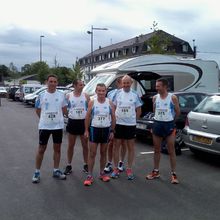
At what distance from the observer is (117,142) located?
7.18 m

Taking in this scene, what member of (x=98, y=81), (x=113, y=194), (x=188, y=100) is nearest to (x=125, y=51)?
(x=98, y=81)

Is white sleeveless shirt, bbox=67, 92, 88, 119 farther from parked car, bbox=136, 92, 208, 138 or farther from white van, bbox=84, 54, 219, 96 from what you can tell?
white van, bbox=84, 54, 219, 96

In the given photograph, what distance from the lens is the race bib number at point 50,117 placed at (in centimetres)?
679

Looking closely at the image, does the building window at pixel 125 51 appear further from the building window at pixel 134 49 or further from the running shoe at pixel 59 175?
the running shoe at pixel 59 175

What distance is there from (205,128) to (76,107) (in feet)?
9.14

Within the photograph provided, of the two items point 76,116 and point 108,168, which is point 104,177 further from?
point 76,116

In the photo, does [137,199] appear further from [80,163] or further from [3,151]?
[3,151]

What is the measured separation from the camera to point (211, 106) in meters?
8.39

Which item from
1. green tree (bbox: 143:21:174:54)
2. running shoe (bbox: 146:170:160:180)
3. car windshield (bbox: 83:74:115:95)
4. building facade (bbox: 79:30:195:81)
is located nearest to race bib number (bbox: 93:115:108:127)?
running shoe (bbox: 146:170:160:180)

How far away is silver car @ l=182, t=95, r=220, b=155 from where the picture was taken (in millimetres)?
7895

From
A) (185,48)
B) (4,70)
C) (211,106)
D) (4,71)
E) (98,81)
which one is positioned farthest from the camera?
(4,70)

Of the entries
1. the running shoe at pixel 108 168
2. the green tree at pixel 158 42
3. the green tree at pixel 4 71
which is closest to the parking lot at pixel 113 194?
the running shoe at pixel 108 168

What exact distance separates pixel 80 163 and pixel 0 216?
3.38 meters

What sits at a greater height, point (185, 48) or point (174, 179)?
point (185, 48)
